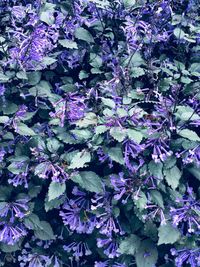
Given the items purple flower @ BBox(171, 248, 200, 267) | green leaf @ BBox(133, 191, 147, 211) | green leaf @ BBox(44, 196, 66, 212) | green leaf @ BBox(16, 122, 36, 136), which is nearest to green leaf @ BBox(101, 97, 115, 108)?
green leaf @ BBox(16, 122, 36, 136)

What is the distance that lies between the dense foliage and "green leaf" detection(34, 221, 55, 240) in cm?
1

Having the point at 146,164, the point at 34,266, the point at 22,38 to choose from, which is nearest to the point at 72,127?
the point at 146,164

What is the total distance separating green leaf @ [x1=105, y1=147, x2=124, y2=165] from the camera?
3.60m

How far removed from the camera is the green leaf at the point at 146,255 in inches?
154

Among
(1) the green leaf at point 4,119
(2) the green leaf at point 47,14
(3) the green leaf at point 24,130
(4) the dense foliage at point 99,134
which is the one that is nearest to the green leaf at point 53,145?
(4) the dense foliage at point 99,134

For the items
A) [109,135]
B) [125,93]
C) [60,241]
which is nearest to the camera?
[109,135]

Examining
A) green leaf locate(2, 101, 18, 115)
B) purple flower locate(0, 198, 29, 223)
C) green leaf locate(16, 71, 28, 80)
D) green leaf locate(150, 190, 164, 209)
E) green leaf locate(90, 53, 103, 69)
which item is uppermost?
green leaf locate(90, 53, 103, 69)

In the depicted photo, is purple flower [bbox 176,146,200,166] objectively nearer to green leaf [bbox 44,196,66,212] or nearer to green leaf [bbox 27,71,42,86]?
green leaf [bbox 44,196,66,212]

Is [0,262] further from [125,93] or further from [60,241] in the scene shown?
[125,93]

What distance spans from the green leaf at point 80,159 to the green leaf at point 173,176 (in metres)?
0.59

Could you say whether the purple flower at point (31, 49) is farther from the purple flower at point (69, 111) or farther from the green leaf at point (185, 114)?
the green leaf at point (185, 114)

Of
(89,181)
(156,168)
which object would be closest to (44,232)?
(89,181)

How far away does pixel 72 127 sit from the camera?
392 centimetres

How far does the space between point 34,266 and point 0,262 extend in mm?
288
